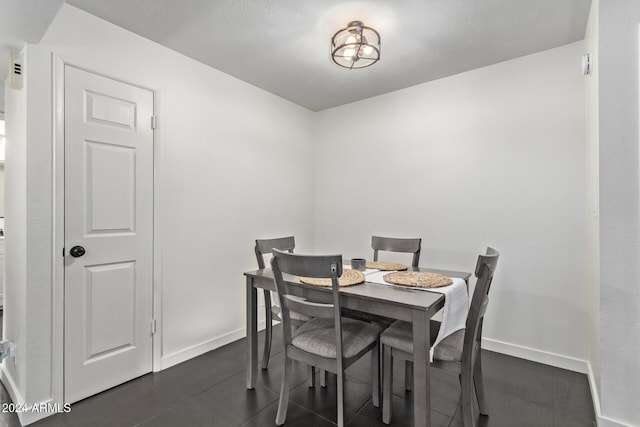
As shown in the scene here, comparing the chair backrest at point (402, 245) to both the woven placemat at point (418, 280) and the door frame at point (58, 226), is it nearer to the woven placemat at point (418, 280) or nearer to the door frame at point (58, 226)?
the woven placemat at point (418, 280)

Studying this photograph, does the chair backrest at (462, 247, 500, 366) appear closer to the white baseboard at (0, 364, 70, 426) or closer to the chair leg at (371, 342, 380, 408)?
the chair leg at (371, 342, 380, 408)

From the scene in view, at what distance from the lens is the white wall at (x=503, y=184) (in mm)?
2359

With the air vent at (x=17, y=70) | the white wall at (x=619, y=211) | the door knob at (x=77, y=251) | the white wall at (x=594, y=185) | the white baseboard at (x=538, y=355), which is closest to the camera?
the white wall at (x=619, y=211)

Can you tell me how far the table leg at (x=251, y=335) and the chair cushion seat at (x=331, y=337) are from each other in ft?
1.35

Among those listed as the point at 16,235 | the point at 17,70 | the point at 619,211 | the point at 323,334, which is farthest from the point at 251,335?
the point at 619,211

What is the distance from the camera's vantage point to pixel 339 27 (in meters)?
2.12

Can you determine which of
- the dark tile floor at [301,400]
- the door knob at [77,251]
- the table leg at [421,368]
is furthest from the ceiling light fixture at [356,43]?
the dark tile floor at [301,400]

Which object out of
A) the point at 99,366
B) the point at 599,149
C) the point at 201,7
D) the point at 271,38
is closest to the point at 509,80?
the point at 599,149

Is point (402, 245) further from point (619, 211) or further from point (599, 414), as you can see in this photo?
point (599, 414)

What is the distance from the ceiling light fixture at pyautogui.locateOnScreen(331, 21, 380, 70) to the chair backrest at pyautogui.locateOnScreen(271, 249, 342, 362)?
135 cm

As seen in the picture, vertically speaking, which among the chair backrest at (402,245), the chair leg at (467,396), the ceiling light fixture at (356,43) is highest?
the ceiling light fixture at (356,43)

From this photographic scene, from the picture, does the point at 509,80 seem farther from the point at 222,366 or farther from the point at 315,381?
the point at 222,366

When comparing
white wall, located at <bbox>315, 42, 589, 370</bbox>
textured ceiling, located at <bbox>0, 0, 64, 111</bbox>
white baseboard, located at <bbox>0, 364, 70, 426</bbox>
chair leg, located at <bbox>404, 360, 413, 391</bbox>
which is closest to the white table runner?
chair leg, located at <bbox>404, 360, 413, 391</bbox>

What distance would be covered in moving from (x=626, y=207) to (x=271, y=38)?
93.1 inches
